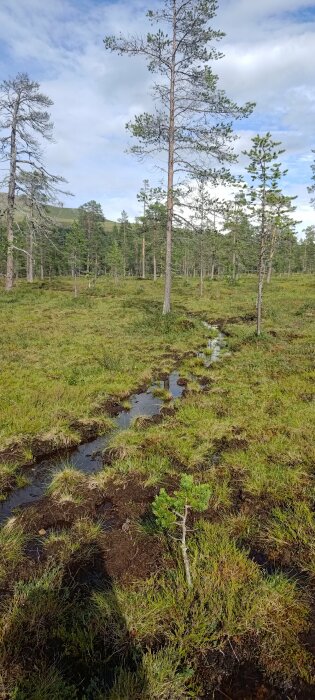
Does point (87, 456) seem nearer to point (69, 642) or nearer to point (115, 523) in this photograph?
point (115, 523)

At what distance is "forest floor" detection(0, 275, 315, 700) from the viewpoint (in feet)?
10.5

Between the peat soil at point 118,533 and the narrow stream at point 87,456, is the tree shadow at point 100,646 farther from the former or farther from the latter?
the narrow stream at point 87,456

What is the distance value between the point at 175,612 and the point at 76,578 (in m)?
1.32

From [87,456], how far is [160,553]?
3.25 meters

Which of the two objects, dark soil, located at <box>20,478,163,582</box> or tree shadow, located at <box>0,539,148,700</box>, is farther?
dark soil, located at <box>20,478,163,582</box>

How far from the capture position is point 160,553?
4512mm

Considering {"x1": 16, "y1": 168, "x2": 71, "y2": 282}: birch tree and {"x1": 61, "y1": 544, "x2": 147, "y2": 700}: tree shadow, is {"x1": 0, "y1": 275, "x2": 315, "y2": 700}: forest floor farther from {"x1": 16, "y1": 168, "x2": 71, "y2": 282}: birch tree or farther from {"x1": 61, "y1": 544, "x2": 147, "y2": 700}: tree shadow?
{"x1": 16, "y1": 168, "x2": 71, "y2": 282}: birch tree

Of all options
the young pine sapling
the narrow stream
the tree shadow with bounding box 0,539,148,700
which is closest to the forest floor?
the tree shadow with bounding box 0,539,148,700

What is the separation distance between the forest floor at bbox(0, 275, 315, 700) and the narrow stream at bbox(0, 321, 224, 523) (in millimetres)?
248

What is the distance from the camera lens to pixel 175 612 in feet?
12.0

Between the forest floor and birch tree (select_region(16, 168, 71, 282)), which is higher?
birch tree (select_region(16, 168, 71, 282))

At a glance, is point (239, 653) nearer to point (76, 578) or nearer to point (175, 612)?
point (175, 612)

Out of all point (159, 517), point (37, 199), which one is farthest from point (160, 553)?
point (37, 199)

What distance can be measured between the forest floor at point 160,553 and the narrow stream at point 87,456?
248mm
